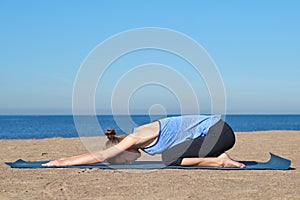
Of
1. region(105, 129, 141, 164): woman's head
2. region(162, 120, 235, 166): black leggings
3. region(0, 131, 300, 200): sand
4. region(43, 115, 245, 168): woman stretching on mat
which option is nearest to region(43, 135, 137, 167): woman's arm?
region(43, 115, 245, 168): woman stretching on mat

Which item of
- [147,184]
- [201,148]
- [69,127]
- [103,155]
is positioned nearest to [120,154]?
[103,155]

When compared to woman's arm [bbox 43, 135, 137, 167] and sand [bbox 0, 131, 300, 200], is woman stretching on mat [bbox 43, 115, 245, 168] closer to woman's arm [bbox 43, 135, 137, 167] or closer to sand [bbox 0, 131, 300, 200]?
woman's arm [bbox 43, 135, 137, 167]

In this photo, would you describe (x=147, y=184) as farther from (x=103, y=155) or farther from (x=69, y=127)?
(x=69, y=127)

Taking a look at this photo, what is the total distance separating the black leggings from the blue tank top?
2.4 inches

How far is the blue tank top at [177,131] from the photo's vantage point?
7070 mm

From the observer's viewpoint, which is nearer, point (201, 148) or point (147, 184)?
point (147, 184)

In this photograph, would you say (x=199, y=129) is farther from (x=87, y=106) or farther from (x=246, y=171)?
(x=87, y=106)

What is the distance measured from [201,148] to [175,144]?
15.2 inches

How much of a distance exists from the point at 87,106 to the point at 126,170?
2.24 m

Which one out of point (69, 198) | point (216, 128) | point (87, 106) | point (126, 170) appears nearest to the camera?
point (69, 198)

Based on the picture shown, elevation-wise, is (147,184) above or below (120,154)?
below

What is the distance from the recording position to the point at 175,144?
7.10 meters

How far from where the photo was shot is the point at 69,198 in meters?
4.95

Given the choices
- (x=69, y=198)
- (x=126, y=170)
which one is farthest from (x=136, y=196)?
(x=126, y=170)
